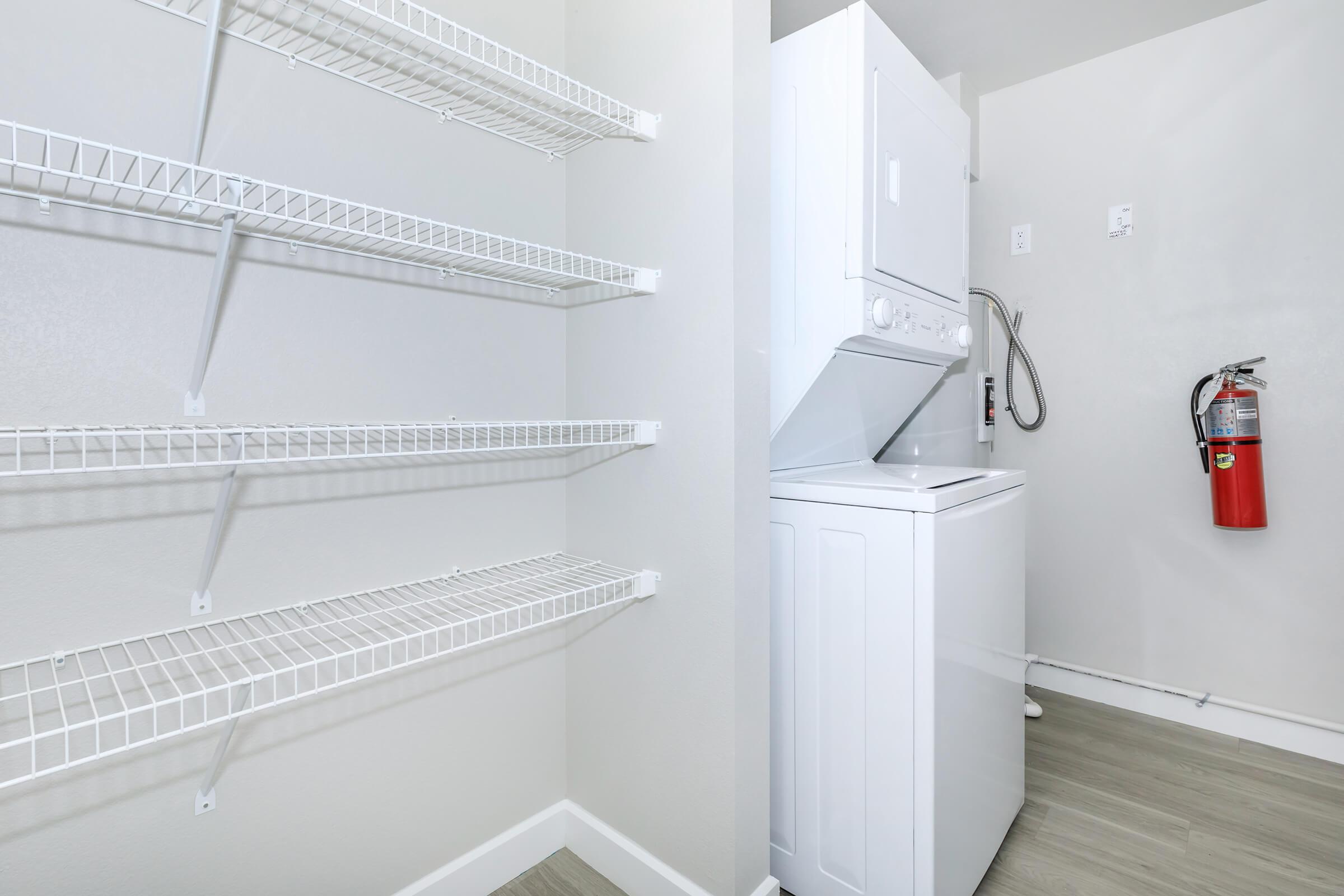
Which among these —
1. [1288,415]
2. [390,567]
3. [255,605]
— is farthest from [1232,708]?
Result: [255,605]

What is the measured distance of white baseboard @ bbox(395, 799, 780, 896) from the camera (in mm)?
1453

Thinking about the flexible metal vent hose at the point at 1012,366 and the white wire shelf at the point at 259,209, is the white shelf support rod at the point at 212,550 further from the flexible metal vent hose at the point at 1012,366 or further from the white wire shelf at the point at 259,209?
the flexible metal vent hose at the point at 1012,366

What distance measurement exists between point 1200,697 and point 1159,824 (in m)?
0.80

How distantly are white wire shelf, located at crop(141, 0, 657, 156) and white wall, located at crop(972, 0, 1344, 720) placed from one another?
202 centimetres

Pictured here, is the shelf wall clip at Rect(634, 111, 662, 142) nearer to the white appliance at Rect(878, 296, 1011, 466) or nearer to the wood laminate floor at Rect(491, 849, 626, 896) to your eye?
the white appliance at Rect(878, 296, 1011, 466)

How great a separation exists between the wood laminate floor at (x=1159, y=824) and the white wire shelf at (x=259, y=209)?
1.48 meters


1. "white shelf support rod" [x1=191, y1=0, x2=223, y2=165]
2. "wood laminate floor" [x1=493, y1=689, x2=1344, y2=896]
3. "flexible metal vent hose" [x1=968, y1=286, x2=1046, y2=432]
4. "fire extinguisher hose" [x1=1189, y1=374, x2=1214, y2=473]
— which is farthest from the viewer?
"flexible metal vent hose" [x1=968, y1=286, x2=1046, y2=432]

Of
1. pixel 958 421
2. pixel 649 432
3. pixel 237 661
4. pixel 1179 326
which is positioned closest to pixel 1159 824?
pixel 958 421

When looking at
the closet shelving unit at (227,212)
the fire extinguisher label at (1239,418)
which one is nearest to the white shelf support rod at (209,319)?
the closet shelving unit at (227,212)

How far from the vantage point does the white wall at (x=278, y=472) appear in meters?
0.99

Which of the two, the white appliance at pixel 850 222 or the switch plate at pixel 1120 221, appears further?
the switch plate at pixel 1120 221

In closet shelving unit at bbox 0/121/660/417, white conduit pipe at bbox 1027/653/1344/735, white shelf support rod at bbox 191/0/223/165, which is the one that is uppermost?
white shelf support rod at bbox 191/0/223/165

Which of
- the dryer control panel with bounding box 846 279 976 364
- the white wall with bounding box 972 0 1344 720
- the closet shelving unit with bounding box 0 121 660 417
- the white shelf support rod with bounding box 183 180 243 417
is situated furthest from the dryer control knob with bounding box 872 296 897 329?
the white wall with bounding box 972 0 1344 720

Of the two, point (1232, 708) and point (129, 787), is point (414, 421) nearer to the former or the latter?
point (129, 787)
